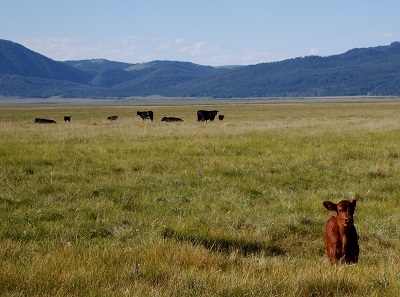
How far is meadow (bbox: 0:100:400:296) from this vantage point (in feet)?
15.8

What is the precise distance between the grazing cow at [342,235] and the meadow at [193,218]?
0.31m

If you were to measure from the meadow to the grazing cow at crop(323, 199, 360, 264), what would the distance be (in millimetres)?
307

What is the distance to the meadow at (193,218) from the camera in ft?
15.8

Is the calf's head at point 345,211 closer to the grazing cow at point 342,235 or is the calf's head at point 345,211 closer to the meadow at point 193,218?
the grazing cow at point 342,235

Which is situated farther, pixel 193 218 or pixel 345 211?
pixel 193 218

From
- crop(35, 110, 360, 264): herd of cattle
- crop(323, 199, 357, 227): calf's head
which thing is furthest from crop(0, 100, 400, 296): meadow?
crop(323, 199, 357, 227): calf's head

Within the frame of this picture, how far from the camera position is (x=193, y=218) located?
8.84 metres

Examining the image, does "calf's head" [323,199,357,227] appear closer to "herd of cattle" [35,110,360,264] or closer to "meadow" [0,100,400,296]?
"herd of cattle" [35,110,360,264]

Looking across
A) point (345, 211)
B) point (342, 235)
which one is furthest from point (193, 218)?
point (345, 211)

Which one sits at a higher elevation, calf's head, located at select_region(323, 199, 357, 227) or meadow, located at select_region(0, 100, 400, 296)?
calf's head, located at select_region(323, 199, 357, 227)

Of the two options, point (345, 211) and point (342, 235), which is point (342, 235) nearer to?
point (342, 235)

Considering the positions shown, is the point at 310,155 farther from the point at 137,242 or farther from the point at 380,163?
the point at 137,242

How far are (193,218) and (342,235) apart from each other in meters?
3.22

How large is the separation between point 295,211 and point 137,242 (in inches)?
160
